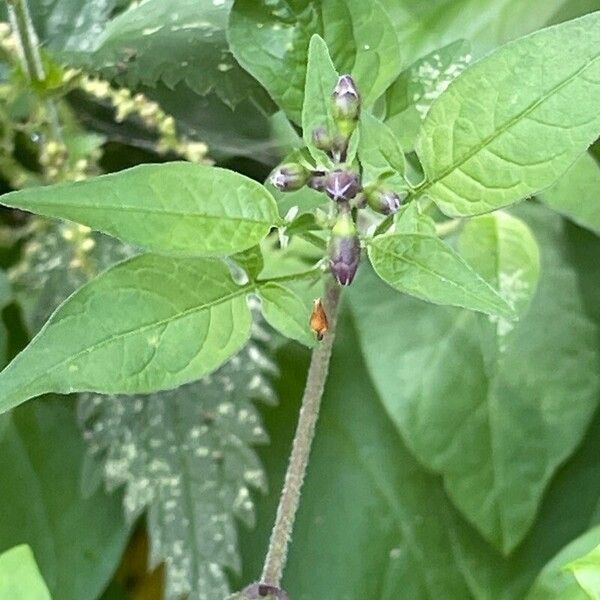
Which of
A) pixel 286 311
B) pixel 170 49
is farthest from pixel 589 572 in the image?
pixel 170 49

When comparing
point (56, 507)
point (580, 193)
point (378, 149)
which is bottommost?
point (56, 507)

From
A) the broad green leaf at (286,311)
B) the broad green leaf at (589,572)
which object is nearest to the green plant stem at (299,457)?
the broad green leaf at (286,311)

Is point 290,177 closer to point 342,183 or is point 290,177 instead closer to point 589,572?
point 342,183

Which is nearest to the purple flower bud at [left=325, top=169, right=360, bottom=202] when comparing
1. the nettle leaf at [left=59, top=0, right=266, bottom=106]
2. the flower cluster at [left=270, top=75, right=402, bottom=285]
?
the flower cluster at [left=270, top=75, right=402, bottom=285]

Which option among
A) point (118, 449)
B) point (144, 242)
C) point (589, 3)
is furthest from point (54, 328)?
point (589, 3)

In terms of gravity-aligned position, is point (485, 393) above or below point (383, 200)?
below

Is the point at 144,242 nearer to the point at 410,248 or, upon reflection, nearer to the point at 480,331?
the point at 410,248

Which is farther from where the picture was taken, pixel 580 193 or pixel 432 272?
pixel 580 193

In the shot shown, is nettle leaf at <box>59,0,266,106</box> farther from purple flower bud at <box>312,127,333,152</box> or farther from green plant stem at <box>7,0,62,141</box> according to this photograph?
purple flower bud at <box>312,127,333,152</box>
